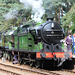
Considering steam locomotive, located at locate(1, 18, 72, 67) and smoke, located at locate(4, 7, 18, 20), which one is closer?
steam locomotive, located at locate(1, 18, 72, 67)

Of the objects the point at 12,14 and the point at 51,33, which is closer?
the point at 51,33

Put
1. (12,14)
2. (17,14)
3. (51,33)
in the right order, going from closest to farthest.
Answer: (51,33), (17,14), (12,14)

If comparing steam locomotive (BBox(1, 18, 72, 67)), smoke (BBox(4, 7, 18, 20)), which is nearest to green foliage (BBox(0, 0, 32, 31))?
smoke (BBox(4, 7, 18, 20))

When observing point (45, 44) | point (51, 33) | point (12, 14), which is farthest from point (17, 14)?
point (45, 44)

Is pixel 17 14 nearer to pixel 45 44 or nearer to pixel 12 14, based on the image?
pixel 12 14

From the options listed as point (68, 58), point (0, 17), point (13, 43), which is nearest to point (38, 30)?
point (68, 58)

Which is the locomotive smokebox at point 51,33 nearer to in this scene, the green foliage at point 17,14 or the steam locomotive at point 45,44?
the steam locomotive at point 45,44

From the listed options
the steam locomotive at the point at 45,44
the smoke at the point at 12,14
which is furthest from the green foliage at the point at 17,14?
the steam locomotive at the point at 45,44

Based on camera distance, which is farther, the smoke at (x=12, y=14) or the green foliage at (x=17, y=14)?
the smoke at (x=12, y=14)

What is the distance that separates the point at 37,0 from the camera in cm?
1421

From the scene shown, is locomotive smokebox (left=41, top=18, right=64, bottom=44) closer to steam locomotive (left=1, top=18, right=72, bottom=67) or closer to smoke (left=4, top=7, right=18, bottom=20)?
steam locomotive (left=1, top=18, right=72, bottom=67)

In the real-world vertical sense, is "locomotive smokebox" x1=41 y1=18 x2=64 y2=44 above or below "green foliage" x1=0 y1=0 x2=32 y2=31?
below

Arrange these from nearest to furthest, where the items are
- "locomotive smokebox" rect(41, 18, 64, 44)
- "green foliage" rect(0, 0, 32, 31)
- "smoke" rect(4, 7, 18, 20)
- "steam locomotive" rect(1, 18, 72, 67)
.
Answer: "steam locomotive" rect(1, 18, 72, 67)
"locomotive smokebox" rect(41, 18, 64, 44)
"green foliage" rect(0, 0, 32, 31)
"smoke" rect(4, 7, 18, 20)

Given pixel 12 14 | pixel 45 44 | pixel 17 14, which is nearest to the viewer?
pixel 45 44
